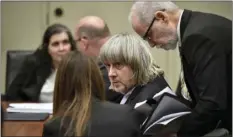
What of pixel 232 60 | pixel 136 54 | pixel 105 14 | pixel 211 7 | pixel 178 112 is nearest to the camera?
pixel 178 112

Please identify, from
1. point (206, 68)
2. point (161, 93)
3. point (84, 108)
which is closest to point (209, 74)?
point (206, 68)

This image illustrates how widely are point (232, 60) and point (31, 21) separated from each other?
3.17 metres

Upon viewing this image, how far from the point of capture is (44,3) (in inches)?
176

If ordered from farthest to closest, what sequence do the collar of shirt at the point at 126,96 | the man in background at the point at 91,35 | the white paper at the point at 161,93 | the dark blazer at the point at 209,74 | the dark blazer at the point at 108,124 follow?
the man in background at the point at 91,35, the collar of shirt at the point at 126,96, the white paper at the point at 161,93, the dark blazer at the point at 209,74, the dark blazer at the point at 108,124

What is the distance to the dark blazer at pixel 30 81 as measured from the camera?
301cm

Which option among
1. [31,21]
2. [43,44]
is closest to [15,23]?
[31,21]

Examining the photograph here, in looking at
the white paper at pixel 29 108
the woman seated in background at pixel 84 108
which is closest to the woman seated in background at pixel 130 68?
the woman seated in background at pixel 84 108

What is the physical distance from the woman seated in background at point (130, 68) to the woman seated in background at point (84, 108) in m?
0.24

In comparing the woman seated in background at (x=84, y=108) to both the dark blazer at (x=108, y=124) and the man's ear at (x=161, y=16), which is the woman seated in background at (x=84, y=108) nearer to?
the dark blazer at (x=108, y=124)

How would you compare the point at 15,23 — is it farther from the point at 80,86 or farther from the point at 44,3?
the point at 80,86

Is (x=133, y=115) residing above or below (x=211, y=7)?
below

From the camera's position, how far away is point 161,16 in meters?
1.88

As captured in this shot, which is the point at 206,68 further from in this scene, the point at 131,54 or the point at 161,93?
the point at 131,54

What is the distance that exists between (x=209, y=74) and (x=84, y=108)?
1.62ft
